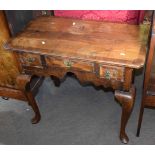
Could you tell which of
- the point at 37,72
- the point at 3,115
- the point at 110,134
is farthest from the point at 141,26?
the point at 3,115

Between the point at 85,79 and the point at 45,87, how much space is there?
0.92 m

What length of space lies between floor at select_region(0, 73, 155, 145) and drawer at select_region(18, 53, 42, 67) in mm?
644

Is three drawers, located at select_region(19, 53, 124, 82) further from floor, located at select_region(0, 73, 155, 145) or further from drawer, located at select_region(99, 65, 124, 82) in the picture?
floor, located at select_region(0, 73, 155, 145)

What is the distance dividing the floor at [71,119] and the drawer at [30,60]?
0.64m

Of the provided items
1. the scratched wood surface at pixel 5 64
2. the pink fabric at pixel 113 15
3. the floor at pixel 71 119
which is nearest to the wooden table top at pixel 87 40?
the scratched wood surface at pixel 5 64

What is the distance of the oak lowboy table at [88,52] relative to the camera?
1.29m

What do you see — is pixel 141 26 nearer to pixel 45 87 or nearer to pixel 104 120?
pixel 104 120

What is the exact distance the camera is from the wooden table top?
50.4 inches

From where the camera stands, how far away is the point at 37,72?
5.02 ft

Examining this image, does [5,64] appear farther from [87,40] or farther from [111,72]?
[111,72]

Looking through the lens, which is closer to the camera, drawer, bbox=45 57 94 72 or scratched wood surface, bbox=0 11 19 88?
drawer, bbox=45 57 94 72

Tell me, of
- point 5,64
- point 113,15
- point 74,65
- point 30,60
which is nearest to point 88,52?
point 74,65

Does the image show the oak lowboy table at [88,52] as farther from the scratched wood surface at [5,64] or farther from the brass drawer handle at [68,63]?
the scratched wood surface at [5,64]

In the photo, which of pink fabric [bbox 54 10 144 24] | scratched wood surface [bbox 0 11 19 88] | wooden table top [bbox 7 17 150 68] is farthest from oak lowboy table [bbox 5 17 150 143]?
pink fabric [bbox 54 10 144 24]
